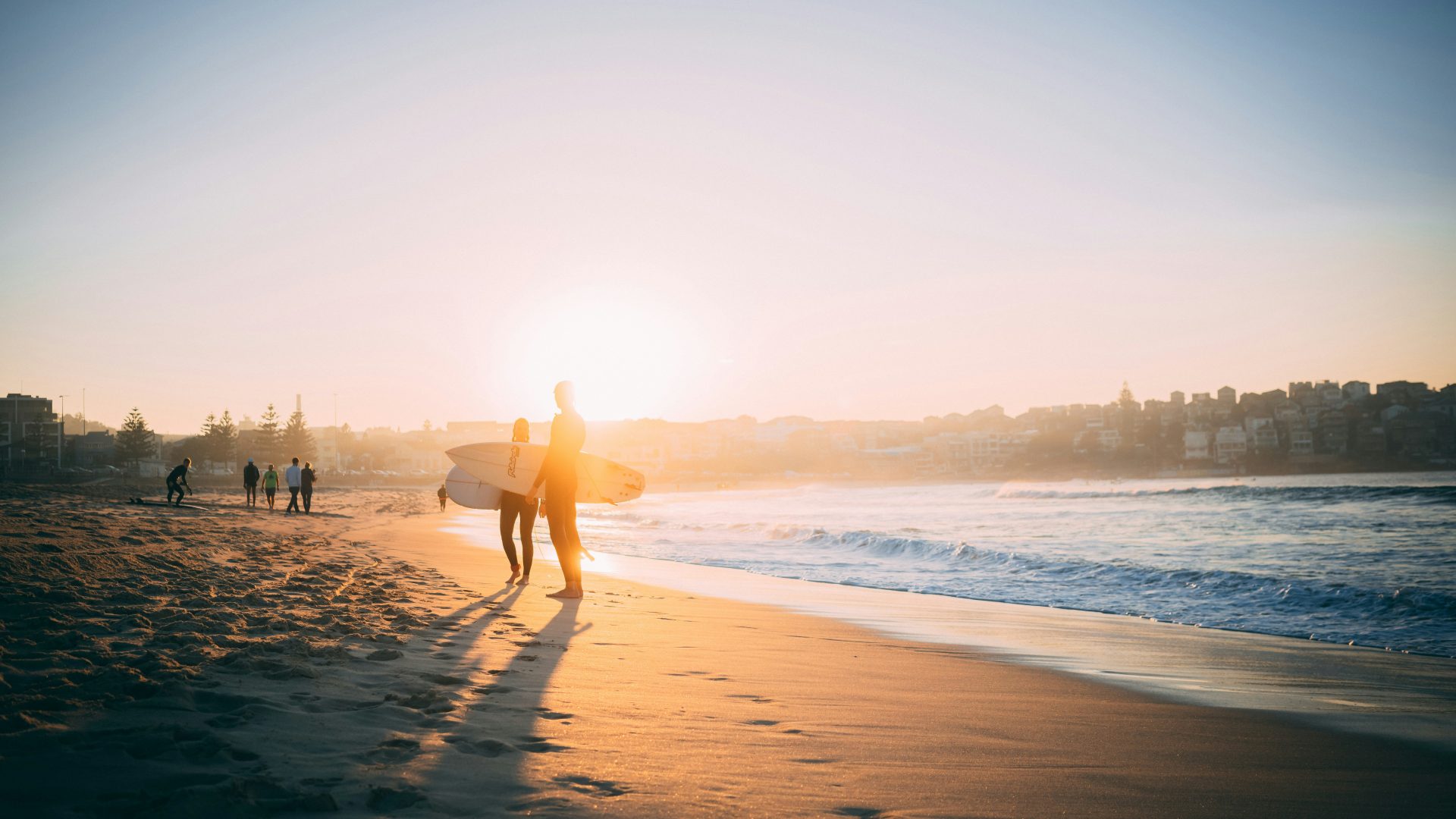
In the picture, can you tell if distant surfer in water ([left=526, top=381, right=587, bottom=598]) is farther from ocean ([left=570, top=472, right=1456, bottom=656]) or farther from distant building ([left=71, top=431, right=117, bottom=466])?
distant building ([left=71, top=431, right=117, bottom=466])

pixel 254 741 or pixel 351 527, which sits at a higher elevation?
pixel 254 741

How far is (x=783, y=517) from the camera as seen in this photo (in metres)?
30.0

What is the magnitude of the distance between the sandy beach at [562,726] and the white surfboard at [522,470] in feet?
12.3

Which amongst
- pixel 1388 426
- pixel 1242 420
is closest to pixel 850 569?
pixel 1388 426

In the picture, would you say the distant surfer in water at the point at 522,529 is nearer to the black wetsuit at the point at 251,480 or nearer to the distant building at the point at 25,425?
the black wetsuit at the point at 251,480

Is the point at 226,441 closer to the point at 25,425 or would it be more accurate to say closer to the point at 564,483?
the point at 25,425

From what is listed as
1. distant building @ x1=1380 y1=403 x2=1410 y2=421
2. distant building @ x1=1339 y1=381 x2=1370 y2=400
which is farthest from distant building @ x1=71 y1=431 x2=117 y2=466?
distant building @ x1=1339 y1=381 x2=1370 y2=400

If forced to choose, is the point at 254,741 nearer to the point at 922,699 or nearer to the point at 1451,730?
the point at 922,699

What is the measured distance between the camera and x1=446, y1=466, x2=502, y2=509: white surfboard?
33.2ft

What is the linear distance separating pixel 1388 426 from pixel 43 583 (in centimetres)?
10015

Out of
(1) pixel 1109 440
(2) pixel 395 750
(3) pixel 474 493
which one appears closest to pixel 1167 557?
(3) pixel 474 493

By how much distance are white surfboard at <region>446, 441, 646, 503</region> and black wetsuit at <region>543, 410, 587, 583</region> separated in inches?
40.3

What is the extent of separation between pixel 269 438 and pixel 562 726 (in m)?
88.1

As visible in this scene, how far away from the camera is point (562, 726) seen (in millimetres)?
3150
